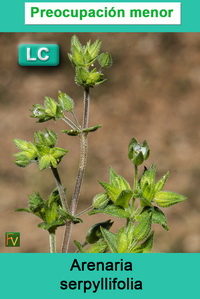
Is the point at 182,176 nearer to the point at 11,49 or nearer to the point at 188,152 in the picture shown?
the point at 188,152

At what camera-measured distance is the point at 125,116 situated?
1.81 meters

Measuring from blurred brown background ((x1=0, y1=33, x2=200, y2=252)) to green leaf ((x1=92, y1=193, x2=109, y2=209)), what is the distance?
2.68 feet

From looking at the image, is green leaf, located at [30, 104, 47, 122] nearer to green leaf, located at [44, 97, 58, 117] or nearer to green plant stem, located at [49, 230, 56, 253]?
green leaf, located at [44, 97, 58, 117]

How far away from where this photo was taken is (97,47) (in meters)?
0.74

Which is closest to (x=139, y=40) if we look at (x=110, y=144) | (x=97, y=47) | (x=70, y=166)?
(x=110, y=144)

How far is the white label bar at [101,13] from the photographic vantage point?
927 millimetres

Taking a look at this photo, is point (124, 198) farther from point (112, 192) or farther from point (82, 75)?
point (82, 75)

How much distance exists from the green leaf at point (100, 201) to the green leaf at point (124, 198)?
0.10ft

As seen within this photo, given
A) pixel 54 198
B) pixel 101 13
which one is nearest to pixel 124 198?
pixel 54 198

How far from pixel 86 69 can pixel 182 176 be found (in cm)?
107

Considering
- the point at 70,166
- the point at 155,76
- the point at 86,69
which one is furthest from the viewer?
the point at 155,76

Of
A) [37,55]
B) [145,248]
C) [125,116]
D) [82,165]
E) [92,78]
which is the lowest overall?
[145,248]

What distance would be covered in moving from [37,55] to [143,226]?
42 centimetres

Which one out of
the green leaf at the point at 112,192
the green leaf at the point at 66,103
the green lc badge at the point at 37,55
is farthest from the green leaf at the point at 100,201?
the green lc badge at the point at 37,55
